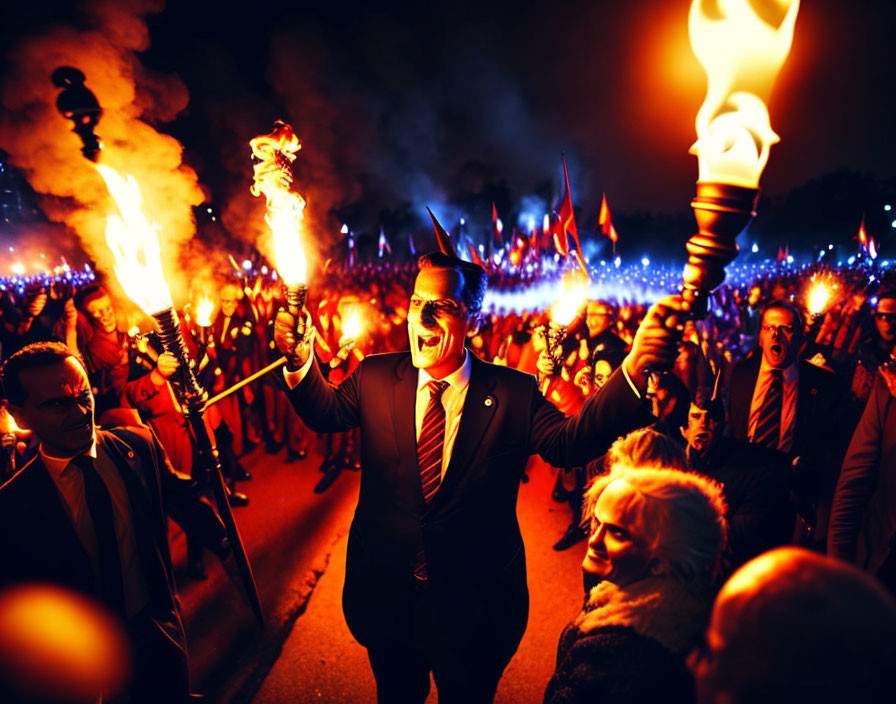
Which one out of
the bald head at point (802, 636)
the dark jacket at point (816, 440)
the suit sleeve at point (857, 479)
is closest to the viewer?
the bald head at point (802, 636)

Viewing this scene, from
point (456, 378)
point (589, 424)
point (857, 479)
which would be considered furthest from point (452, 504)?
point (857, 479)

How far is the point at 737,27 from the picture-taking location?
1107mm

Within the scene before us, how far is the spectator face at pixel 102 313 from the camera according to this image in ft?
17.1

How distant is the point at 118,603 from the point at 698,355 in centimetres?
664

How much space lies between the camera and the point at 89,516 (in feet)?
7.15

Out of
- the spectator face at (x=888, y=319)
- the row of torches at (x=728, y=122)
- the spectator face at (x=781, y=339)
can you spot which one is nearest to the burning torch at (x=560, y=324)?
the row of torches at (x=728, y=122)

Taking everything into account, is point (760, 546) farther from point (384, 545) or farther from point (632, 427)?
point (384, 545)

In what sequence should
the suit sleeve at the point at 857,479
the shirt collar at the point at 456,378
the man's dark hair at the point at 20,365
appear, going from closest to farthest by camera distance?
1. the man's dark hair at the point at 20,365
2. the shirt collar at the point at 456,378
3. the suit sleeve at the point at 857,479

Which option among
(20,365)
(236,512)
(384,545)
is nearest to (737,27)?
(384,545)

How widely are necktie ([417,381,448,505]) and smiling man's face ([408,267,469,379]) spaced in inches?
9.0

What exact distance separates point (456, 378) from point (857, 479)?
2952mm

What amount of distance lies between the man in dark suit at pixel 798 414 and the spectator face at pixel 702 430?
141cm

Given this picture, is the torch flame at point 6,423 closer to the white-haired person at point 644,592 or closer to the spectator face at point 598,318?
the white-haired person at point 644,592

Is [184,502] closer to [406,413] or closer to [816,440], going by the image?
[406,413]
